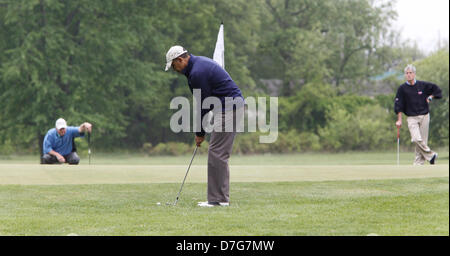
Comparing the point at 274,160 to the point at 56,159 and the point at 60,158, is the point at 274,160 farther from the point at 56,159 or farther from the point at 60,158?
the point at 60,158

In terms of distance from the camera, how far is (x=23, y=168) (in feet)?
40.4

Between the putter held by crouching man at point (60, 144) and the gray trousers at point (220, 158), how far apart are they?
594 cm

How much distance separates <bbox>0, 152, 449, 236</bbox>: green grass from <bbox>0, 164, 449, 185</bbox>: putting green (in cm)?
2

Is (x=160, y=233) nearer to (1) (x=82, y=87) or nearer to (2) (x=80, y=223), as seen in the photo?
(2) (x=80, y=223)

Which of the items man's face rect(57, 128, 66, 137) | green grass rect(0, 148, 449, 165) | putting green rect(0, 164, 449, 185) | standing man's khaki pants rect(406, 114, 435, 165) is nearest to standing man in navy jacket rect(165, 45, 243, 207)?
putting green rect(0, 164, 449, 185)

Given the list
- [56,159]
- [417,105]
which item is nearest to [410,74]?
[417,105]

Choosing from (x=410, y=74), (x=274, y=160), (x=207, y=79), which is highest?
(x=410, y=74)

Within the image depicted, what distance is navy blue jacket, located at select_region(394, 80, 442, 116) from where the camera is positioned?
575 inches

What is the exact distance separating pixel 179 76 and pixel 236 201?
33489 mm

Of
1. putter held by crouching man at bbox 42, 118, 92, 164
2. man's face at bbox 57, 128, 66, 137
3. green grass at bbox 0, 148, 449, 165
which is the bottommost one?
green grass at bbox 0, 148, 449, 165

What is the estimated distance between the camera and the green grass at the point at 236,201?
6.94 meters

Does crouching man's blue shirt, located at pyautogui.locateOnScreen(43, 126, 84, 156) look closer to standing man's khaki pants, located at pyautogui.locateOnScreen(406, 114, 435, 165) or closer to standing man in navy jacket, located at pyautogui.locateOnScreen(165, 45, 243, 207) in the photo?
standing man in navy jacket, located at pyautogui.locateOnScreen(165, 45, 243, 207)

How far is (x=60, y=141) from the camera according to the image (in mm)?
14633
